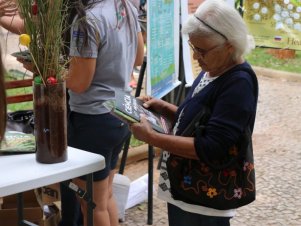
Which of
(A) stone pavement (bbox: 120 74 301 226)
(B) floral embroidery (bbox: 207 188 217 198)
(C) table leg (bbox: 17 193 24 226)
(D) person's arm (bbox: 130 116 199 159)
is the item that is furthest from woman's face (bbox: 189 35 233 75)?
(A) stone pavement (bbox: 120 74 301 226)

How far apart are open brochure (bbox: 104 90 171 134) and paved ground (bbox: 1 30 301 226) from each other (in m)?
0.77

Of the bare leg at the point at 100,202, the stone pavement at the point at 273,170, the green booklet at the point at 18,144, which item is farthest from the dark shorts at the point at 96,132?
the stone pavement at the point at 273,170

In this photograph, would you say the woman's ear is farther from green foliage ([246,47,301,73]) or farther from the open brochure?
green foliage ([246,47,301,73])

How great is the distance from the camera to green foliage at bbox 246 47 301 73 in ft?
27.4

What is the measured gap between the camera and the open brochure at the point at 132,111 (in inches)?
73.7

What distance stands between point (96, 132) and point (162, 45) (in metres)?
0.93

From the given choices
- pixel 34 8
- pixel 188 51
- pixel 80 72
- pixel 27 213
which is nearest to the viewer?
pixel 34 8

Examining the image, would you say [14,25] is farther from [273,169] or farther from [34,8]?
[273,169]

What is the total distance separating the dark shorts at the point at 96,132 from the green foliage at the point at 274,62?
6158 millimetres

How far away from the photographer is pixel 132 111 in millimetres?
1975

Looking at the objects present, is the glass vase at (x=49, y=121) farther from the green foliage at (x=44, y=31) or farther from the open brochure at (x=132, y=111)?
the open brochure at (x=132, y=111)

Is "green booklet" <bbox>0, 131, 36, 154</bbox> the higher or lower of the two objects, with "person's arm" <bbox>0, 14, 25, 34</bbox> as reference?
lower

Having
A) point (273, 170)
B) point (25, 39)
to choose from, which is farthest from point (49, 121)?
point (273, 170)

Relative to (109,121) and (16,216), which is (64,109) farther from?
(16,216)
